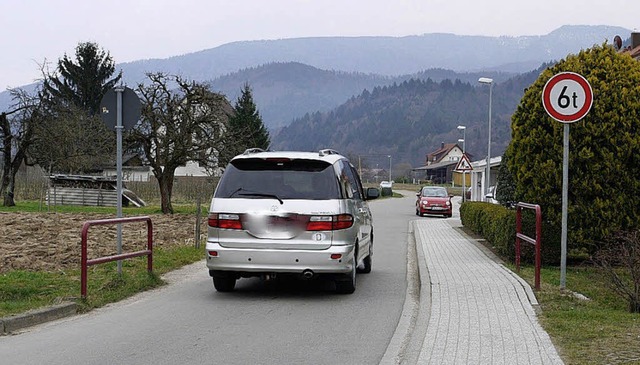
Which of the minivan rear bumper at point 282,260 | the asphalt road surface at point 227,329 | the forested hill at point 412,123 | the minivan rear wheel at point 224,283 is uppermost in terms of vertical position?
the forested hill at point 412,123

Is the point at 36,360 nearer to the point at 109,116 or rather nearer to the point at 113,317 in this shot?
the point at 113,317

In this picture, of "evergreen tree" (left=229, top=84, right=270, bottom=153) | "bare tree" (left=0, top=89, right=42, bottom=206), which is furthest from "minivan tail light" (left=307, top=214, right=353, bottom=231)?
"evergreen tree" (left=229, top=84, right=270, bottom=153)

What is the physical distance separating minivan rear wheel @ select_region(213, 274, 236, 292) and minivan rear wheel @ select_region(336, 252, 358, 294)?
1527 millimetres

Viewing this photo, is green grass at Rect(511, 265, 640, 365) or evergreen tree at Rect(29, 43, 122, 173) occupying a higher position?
evergreen tree at Rect(29, 43, 122, 173)

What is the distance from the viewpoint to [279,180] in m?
10.3

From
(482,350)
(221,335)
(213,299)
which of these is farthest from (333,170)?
(482,350)

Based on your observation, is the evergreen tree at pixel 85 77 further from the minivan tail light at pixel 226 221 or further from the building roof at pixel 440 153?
the building roof at pixel 440 153

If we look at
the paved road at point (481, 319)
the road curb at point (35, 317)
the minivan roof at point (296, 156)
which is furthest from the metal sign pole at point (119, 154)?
the paved road at point (481, 319)

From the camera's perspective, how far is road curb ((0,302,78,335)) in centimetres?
805

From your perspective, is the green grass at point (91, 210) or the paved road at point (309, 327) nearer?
the paved road at point (309, 327)

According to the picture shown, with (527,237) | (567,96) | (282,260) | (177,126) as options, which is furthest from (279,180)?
(177,126)

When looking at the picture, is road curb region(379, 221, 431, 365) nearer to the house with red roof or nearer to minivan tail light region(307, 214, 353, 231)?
minivan tail light region(307, 214, 353, 231)

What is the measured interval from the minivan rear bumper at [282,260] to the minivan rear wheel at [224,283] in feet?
2.60

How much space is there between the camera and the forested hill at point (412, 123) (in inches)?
6471
